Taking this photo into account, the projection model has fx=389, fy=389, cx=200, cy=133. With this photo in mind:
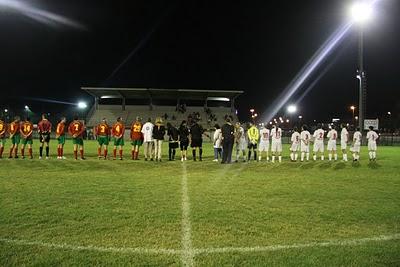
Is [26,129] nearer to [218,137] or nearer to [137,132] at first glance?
[137,132]

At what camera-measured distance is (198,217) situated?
7.36m

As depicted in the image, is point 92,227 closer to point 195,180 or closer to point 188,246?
point 188,246

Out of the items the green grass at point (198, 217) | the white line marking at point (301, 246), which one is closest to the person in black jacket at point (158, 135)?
the green grass at point (198, 217)

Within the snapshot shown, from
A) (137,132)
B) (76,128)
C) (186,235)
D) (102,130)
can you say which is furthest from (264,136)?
(186,235)

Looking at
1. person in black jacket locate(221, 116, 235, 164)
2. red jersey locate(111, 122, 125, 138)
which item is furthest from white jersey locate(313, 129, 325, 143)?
red jersey locate(111, 122, 125, 138)

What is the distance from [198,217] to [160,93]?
55.0 meters

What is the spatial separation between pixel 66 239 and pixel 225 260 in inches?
97.7

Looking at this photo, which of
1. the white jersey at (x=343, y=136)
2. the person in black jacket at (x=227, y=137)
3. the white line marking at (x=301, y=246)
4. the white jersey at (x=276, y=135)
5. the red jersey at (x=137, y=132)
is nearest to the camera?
the white line marking at (x=301, y=246)

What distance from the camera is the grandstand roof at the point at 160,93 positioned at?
5900cm

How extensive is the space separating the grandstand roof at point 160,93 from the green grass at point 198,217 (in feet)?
153

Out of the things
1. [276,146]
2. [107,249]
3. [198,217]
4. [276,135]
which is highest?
[276,135]

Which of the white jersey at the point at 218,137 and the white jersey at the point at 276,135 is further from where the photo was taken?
the white jersey at the point at 276,135

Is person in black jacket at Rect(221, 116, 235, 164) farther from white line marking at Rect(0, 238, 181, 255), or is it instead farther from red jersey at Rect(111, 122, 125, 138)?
white line marking at Rect(0, 238, 181, 255)

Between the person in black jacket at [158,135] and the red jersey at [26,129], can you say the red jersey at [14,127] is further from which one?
the person in black jacket at [158,135]
